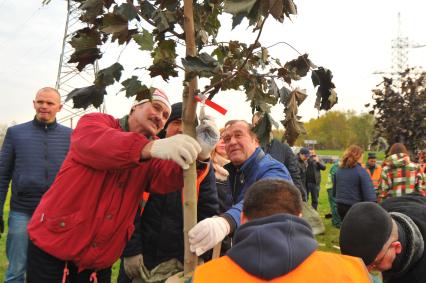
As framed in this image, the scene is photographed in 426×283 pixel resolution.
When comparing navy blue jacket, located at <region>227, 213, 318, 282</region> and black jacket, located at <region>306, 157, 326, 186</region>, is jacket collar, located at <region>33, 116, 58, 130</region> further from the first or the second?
black jacket, located at <region>306, 157, 326, 186</region>

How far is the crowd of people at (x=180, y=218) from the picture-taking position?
1.31m

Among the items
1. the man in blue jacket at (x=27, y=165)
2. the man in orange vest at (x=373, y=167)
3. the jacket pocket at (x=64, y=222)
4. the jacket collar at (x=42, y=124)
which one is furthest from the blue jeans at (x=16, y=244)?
the man in orange vest at (x=373, y=167)

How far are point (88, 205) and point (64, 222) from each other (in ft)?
0.46

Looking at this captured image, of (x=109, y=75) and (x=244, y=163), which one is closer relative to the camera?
(x=109, y=75)

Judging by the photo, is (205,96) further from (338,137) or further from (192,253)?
(338,137)

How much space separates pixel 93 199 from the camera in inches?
82.7

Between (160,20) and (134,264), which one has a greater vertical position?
(160,20)

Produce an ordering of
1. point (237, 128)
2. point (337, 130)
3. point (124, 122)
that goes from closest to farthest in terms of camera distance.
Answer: point (124, 122) → point (237, 128) → point (337, 130)

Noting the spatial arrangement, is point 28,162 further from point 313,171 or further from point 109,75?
point 313,171

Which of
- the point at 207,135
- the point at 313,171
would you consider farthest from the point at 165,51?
the point at 313,171

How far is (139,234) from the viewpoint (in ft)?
8.86

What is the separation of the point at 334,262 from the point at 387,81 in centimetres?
858

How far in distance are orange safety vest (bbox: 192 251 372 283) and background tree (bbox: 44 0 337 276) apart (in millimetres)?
499

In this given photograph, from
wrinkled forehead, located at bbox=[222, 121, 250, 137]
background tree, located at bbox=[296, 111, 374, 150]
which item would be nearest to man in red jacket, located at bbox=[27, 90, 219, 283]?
wrinkled forehead, located at bbox=[222, 121, 250, 137]
